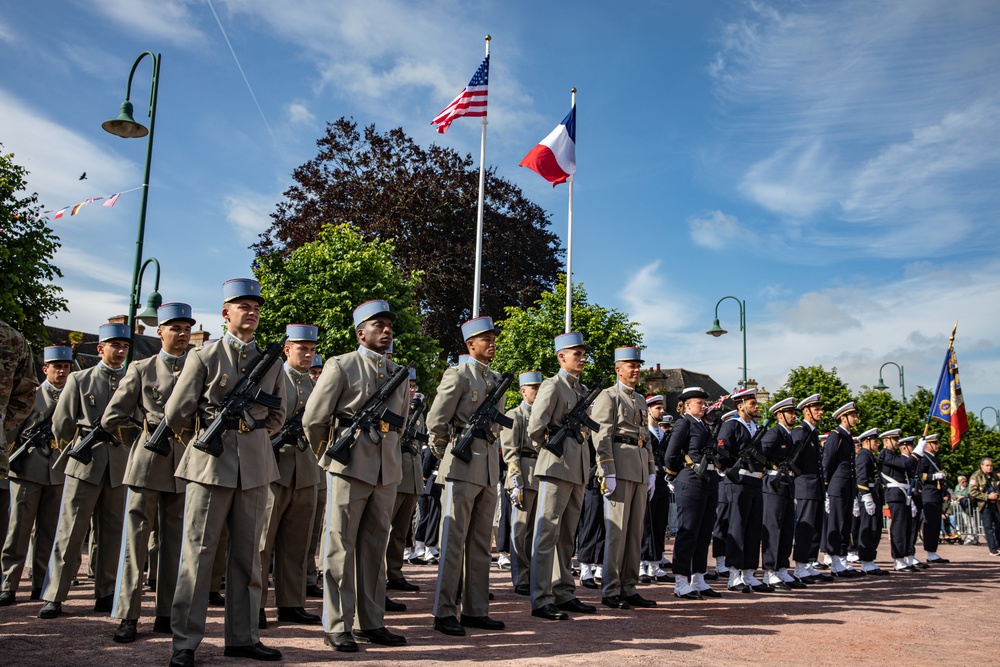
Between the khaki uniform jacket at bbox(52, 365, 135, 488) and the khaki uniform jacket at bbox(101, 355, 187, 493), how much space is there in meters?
0.41

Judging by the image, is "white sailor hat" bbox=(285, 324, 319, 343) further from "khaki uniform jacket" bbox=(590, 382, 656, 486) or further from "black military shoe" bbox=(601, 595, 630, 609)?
"black military shoe" bbox=(601, 595, 630, 609)

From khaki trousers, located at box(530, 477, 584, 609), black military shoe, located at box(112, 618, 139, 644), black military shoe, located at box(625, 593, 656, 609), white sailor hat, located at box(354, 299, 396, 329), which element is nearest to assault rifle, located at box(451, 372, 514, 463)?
khaki trousers, located at box(530, 477, 584, 609)

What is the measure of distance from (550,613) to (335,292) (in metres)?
21.4

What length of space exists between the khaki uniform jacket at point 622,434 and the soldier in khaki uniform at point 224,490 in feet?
12.2

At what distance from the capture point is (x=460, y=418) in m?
7.58

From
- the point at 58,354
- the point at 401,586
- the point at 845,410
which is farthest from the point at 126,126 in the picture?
the point at 845,410

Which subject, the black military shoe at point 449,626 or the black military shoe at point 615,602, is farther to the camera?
the black military shoe at point 615,602

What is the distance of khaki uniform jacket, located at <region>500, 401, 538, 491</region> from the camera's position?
959 centimetres

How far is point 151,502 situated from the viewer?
6.74 metres

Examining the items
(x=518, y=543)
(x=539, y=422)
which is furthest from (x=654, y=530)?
(x=539, y=422)

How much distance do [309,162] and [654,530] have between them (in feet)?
87.4

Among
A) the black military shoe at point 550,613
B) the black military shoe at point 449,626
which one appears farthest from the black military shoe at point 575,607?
the black military shoe at point 449,626

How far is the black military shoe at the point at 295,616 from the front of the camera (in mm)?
7246

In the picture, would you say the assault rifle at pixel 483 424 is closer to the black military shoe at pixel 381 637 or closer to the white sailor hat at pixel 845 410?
the black military shoe at pixel 381 637
